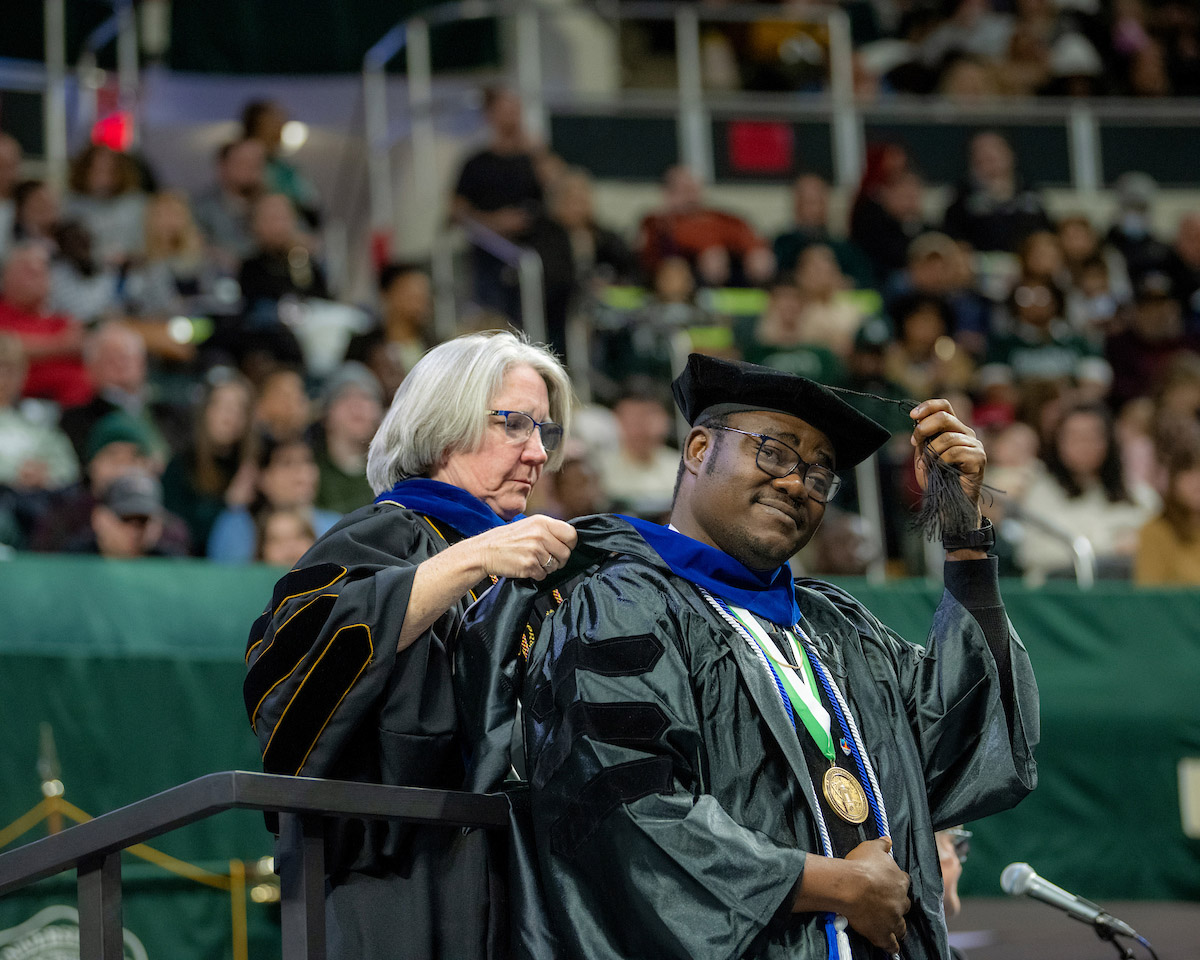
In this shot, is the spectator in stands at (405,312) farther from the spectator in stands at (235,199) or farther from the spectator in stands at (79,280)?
the spectator in stands at (235,199)

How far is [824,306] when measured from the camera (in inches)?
413

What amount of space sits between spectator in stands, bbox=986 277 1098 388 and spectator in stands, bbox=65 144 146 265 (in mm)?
5339

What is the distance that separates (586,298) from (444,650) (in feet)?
23.4

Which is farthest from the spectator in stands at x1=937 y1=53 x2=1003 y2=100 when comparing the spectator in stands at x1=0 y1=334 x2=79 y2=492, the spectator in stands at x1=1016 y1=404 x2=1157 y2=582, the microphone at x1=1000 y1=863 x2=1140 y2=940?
the microphone at x1=1000 y1=863 x2=1140 y2=940

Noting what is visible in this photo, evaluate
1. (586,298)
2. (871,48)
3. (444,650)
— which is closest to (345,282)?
(586,298)

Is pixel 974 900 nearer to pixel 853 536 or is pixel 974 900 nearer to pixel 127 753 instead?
pixel 853 536

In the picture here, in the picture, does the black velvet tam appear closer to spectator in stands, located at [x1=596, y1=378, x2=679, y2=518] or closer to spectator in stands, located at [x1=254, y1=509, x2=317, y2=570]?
spectator in stands, located at [x1=254, y1=509, x2=317, y2=570]

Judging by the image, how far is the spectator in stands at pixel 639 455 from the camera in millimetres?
8656

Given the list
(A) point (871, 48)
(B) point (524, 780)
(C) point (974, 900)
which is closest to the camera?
(B) point (524, 780)

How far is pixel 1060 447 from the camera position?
8789 millimetres

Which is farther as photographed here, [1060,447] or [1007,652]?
[1060,447]

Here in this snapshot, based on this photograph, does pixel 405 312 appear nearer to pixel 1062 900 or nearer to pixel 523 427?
pixel 523 427

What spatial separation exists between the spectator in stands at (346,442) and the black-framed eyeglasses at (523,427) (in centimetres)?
394

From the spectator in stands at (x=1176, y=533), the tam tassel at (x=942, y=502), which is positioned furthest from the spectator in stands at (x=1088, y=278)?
the tam tassel at (x=942, y=502)
